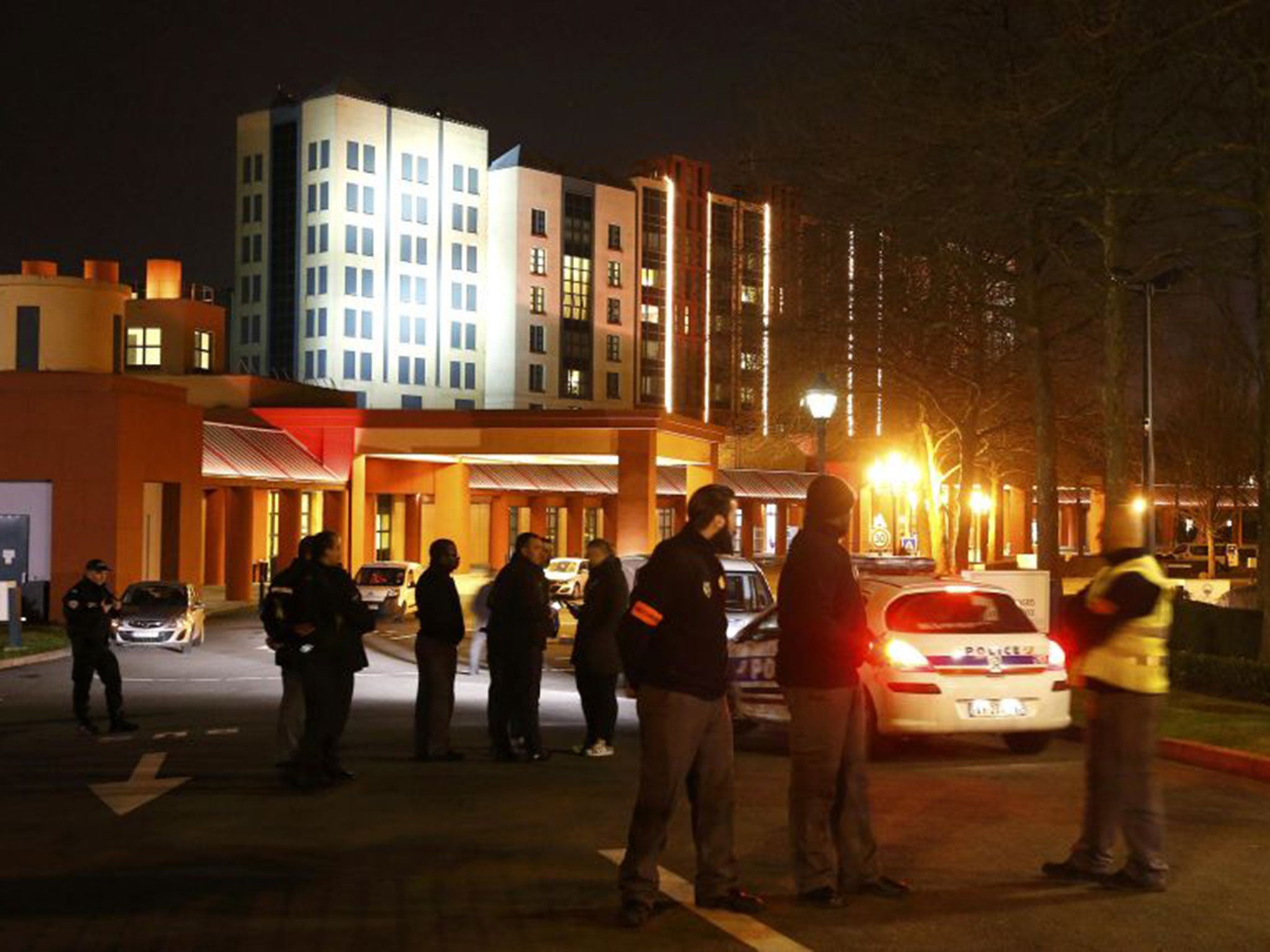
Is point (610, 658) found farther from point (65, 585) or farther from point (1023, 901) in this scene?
point (65, 585)

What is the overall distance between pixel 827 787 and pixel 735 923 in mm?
844

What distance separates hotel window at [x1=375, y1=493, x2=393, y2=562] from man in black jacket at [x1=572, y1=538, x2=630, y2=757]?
44.7 meters

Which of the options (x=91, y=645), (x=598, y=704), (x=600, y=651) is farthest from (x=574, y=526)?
(x=600, y=651)

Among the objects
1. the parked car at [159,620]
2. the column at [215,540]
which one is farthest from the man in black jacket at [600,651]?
the column at [215,540]

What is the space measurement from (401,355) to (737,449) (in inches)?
1057

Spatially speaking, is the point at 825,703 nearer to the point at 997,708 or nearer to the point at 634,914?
the point at 634,914

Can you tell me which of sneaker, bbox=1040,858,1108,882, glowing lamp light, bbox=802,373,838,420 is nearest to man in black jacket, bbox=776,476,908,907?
sneaker, bbox=1040,858,1108,882

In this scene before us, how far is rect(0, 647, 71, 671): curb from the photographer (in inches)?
1035

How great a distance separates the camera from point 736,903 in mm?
8031

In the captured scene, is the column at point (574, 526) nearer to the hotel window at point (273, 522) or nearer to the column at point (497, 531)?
the column at point (497, 531)

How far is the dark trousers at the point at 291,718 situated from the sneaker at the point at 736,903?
566 cm

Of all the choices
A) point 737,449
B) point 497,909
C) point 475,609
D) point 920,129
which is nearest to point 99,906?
point 497,909

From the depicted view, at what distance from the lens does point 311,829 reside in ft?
34.9

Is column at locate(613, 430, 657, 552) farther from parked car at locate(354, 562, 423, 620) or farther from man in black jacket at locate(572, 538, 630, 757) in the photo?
man in black jacket at locate(572, 538, 630, 757)
